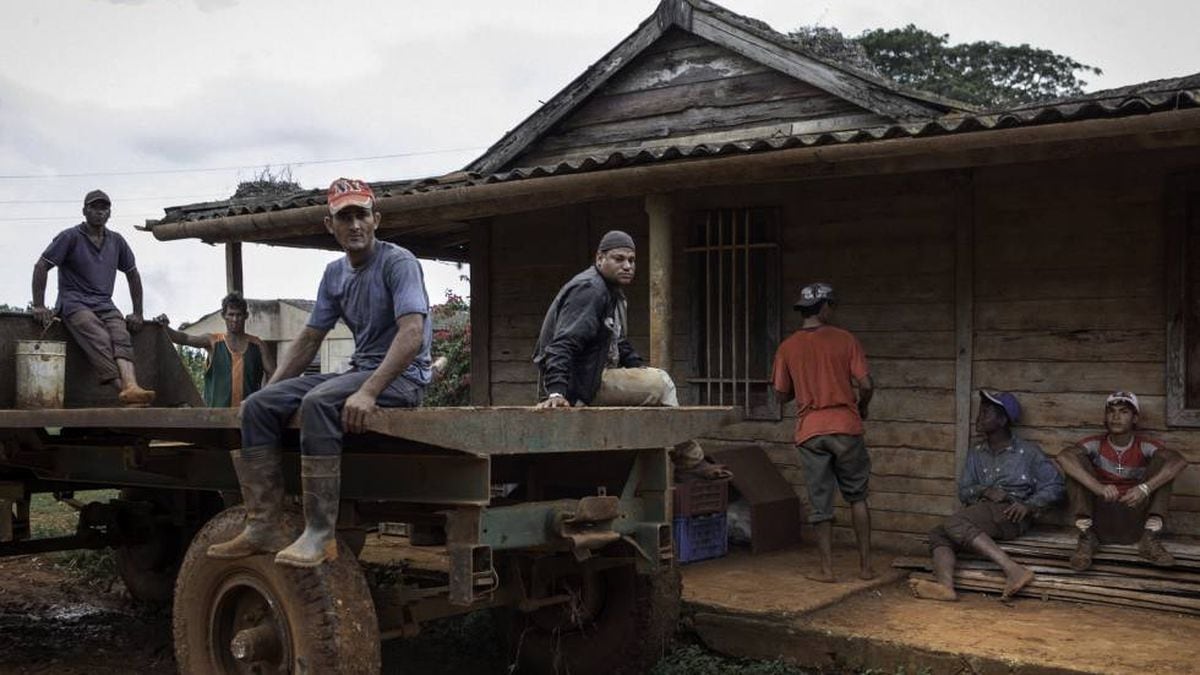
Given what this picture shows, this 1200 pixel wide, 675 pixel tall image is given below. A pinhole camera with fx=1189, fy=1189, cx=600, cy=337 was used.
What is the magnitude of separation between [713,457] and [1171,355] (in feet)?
9.54

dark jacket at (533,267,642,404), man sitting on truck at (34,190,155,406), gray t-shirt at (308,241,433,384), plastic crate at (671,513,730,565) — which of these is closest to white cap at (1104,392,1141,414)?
plastic crate at (671,513,730,565)

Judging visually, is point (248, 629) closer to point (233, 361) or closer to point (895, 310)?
point (233, 361)

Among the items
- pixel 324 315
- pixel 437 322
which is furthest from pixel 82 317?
pixel 437 322

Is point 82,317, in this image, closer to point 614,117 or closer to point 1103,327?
point 614,117

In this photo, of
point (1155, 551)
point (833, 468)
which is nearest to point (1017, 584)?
point (1155, 551)

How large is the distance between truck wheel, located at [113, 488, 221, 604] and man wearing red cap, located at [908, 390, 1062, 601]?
13.8 ft

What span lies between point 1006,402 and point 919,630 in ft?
6.89

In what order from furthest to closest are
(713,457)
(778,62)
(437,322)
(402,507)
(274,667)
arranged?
(437,322), (778,62), (713,457), (402,507), (274,667)

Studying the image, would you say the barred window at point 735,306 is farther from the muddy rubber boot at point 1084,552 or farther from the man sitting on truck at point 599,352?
the man sitting on truck at point 599,352

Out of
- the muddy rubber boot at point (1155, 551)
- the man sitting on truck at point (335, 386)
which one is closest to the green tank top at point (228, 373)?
the man sitting on truck at point (335, 386)

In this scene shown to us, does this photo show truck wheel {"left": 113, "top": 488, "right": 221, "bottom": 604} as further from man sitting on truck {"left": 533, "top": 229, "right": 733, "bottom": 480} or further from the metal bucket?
man sitting on truck {"left": 533, "top": 229, "right": 733, "bottom": 480}

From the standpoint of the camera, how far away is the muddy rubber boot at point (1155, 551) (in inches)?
253

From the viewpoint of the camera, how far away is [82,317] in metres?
7.01

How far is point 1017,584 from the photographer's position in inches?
261
